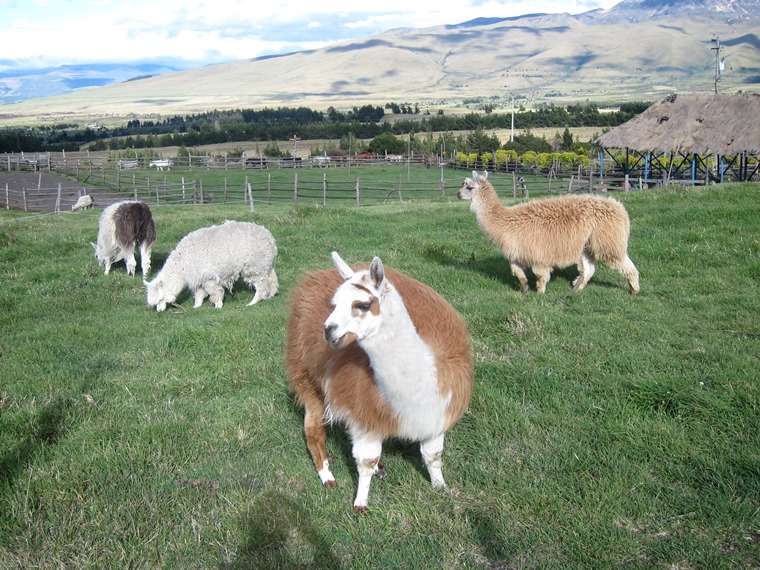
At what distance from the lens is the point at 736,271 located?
935 cm

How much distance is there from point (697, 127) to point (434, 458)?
31694mm

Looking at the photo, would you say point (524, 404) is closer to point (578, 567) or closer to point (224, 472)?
point (578, 567)

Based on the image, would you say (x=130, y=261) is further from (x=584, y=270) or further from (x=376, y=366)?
(x=376, y=366)

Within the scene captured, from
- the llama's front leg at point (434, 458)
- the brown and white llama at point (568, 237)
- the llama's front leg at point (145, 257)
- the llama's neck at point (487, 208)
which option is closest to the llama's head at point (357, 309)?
the llama's front leg at point (434, 458)

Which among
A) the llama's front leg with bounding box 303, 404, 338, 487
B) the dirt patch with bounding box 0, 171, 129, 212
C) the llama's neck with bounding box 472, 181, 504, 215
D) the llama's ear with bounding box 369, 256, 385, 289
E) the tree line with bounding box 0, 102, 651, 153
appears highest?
the tree line with bounding box 0, 102, 651, 153

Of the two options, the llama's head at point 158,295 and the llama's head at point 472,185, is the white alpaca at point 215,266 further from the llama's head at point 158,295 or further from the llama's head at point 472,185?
the llama's head at point 472,185

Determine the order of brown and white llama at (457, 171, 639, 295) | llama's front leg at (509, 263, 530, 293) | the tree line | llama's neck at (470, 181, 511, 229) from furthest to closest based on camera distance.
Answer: the tree line
llama's neck at (470, 181, 511, 229)
llama's front leg at (509, 263, 530, 293)
brown and white llama at (457, 171, 639, 295)

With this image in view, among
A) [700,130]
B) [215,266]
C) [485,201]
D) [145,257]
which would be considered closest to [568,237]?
[485,201]

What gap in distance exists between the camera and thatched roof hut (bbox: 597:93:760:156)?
28938 mm

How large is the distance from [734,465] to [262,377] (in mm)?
4162

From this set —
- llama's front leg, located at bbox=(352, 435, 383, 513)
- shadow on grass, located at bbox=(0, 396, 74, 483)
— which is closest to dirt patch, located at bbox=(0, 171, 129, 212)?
shadow on grass, located at bbox=(0, 396, 74, 483)

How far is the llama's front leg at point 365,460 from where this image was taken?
4316 millimetres

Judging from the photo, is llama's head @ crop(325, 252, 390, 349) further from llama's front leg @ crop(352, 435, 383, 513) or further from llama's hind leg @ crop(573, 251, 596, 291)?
llama's hind leg @ crop(573, 251, 596, 291)

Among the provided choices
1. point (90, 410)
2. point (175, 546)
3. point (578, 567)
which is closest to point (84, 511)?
point (175, 546)
